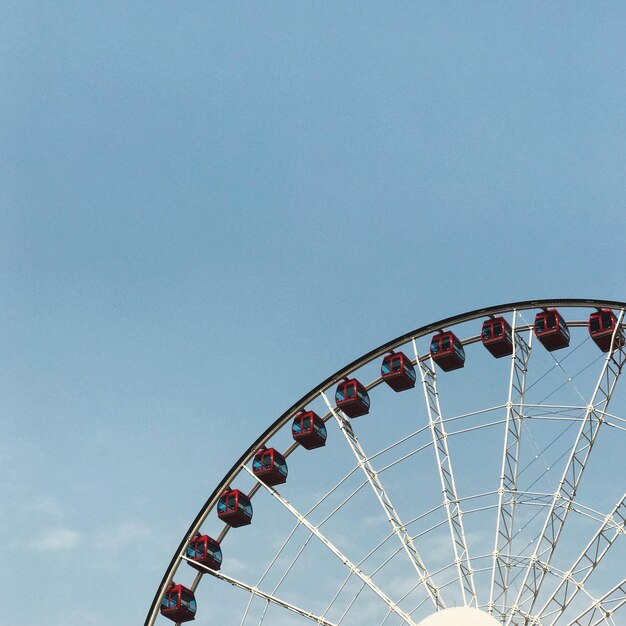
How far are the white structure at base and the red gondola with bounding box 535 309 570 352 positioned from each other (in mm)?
12170

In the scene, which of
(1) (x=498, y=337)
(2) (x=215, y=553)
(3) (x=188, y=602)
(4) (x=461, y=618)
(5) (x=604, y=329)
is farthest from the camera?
(2) (x=215, y=553)

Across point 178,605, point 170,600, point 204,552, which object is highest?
point 204,552

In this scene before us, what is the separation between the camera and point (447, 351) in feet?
160

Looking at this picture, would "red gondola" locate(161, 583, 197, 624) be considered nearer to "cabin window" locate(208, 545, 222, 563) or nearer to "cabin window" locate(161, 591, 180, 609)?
"cabin window" locate(161, 591, 180, 609)

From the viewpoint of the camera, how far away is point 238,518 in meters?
49.7

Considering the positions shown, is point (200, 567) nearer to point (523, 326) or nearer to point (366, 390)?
point (366, 390)

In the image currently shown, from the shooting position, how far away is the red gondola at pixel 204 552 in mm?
48688

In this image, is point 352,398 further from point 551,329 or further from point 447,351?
point 551,329

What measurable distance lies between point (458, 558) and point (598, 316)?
11935mm

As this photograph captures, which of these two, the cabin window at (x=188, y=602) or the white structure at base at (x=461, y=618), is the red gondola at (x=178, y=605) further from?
the white structure at base at (x=461, y=618)

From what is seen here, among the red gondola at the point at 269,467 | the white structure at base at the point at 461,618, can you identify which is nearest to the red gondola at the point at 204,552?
the red gondola at the point at 269,467

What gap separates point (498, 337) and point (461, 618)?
12640 millimetres

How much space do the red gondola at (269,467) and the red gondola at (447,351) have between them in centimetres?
848

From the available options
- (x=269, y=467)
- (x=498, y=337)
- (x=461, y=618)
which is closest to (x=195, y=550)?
(x=269, y=467)
